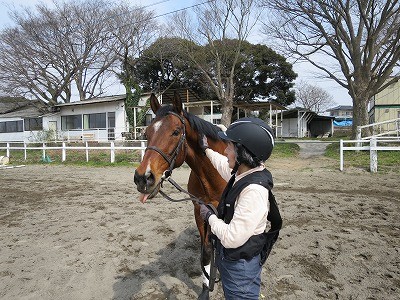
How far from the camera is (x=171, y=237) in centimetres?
465

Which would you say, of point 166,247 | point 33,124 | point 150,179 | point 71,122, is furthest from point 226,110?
point 150,179

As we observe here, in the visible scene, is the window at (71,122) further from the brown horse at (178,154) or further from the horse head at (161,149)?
the horse head at (161,149)

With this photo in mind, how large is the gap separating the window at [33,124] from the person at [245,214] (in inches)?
1307

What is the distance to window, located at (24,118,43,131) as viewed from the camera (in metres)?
31.1

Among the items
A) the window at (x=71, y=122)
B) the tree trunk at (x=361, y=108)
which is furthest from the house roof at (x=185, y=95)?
the tree trunk at (x=361, y=108)

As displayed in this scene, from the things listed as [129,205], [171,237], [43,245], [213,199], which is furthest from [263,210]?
[129,205]

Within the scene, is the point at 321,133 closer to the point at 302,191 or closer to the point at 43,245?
the point at 302,191

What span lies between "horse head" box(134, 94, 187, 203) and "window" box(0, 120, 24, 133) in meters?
35.2

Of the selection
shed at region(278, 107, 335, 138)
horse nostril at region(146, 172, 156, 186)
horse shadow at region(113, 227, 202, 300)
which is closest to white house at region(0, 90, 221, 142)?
shed at region(278, 107, 335, 138)

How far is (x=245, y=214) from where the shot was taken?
1.64m

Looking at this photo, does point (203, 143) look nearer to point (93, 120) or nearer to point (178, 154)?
point (178, 154)

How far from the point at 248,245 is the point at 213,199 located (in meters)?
1.25

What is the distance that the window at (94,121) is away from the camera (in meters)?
26.2

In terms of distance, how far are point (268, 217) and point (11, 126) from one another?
38.0 metres
